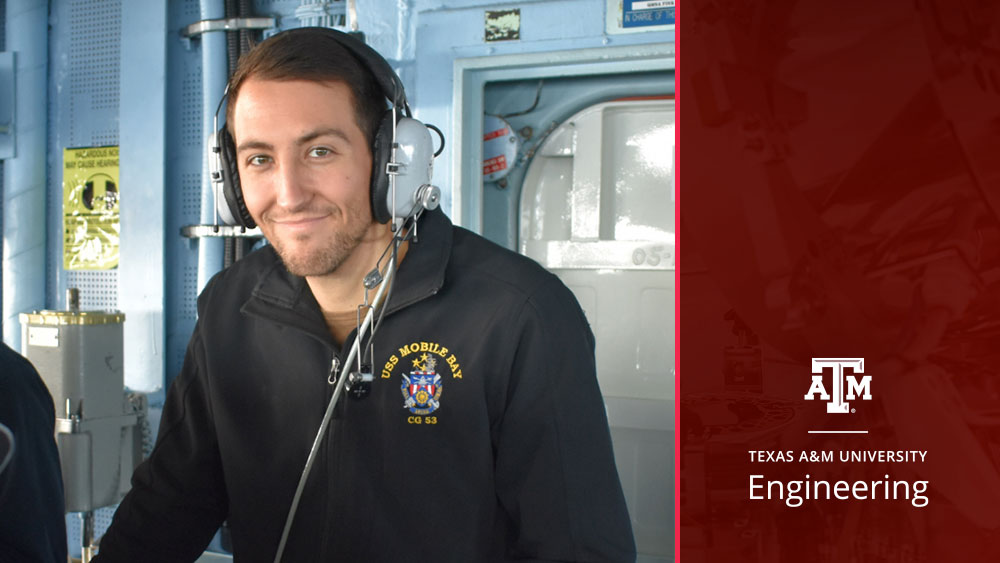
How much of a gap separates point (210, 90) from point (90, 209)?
3.36 ft

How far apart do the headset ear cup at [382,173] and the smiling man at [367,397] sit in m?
0.01

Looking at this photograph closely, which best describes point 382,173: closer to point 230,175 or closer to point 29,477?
point 230,175

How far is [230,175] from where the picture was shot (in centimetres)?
180

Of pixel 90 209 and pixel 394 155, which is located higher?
pixel 90 209

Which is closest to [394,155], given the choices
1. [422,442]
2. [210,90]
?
[422,442]

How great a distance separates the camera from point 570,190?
344cm

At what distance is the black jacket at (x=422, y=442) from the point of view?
5.01ft

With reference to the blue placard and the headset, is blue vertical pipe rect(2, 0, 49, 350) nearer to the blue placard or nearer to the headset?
the blue placard

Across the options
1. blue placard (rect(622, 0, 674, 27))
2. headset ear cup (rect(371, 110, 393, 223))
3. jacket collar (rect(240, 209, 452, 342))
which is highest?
blue placard (rect(622, 0, 674, 27))

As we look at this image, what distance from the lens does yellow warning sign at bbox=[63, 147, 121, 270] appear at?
14.1 feet
